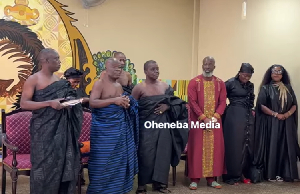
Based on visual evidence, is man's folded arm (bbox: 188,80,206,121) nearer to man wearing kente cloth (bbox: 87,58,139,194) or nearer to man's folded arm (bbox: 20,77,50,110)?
man wearing kente cloth (bbox: 87,58,139,194)

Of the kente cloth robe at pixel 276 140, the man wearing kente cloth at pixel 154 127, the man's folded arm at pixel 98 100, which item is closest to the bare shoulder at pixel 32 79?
the man's folded arm at pixel 98 100

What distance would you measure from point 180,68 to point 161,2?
4.13 feet

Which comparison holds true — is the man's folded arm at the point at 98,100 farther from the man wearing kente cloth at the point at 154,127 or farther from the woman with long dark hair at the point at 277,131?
the woman with long dark hair at the point at 277,131

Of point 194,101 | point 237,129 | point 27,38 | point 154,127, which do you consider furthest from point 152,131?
point 27,38

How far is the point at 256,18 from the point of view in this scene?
5.63 metres

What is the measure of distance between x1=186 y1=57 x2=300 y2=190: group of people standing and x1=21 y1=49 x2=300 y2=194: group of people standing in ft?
0.04

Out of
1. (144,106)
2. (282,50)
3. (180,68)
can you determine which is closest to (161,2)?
(180,68)

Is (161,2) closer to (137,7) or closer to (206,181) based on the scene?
(137,7)

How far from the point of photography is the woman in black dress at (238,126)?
452cm

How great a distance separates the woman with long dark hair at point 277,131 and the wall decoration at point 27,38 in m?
3.01

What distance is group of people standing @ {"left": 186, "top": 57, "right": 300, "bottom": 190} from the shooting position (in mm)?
4344

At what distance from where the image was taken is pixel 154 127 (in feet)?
13.0

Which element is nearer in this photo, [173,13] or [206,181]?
[206,181]

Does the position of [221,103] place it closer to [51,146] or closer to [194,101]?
[194,101]
